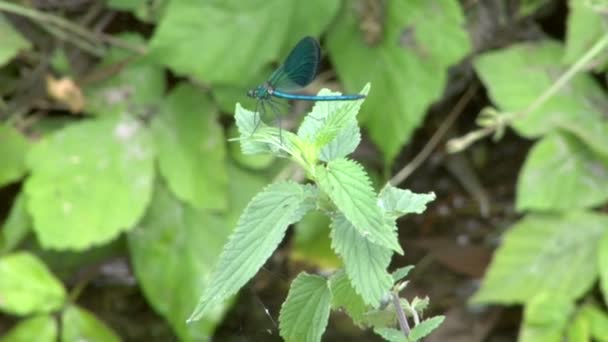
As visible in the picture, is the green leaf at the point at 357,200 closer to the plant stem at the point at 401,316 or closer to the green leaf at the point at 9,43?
the plant stem at the point at 401,316

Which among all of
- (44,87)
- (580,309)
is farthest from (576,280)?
(44,87)

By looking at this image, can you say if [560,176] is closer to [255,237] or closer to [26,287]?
[26,287]

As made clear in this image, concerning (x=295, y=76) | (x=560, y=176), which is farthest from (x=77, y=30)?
(x=295, y=76)

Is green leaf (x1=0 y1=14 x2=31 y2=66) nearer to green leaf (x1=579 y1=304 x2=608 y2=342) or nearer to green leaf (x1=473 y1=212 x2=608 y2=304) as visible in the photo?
green leaf (x1=473 y1=212 x2=608 y2=304)

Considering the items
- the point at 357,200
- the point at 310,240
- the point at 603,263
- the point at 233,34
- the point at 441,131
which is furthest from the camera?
the point at 441,131

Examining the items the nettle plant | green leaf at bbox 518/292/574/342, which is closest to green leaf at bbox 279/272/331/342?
the nettle plant

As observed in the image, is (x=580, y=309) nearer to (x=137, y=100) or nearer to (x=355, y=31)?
(x=355, y=31)

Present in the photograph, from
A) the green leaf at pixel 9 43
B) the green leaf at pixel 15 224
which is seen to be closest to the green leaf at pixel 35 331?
the green leaf at pixel 15 224
